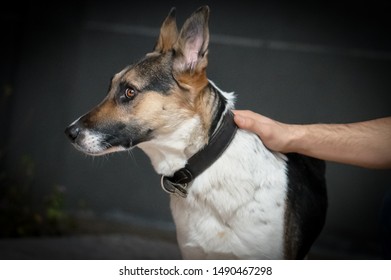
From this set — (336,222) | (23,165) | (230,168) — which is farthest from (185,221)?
(23,165)

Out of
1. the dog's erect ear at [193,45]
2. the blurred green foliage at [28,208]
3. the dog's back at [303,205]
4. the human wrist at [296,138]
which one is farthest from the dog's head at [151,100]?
the blurred green foliage at [28,208]

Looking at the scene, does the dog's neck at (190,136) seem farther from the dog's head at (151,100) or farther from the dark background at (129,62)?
the dark background at (129,62)

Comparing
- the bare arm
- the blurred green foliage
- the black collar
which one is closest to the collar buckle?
the black collar

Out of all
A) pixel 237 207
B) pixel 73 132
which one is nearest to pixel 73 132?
pixel 73 132

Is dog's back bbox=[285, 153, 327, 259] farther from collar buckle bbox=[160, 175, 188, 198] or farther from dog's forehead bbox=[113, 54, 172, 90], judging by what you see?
dog's forehead bbox=[113, 54, 172, 90]

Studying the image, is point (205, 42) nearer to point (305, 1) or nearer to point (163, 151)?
point (163, 151)

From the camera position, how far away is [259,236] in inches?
80.3

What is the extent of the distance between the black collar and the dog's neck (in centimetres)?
1

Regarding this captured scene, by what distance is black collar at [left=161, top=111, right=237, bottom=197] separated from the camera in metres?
2.00

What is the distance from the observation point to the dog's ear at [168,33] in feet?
6.89

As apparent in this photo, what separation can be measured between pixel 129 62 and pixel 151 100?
0.57m

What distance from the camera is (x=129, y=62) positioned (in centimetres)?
255

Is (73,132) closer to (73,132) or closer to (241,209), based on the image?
(73,132)
